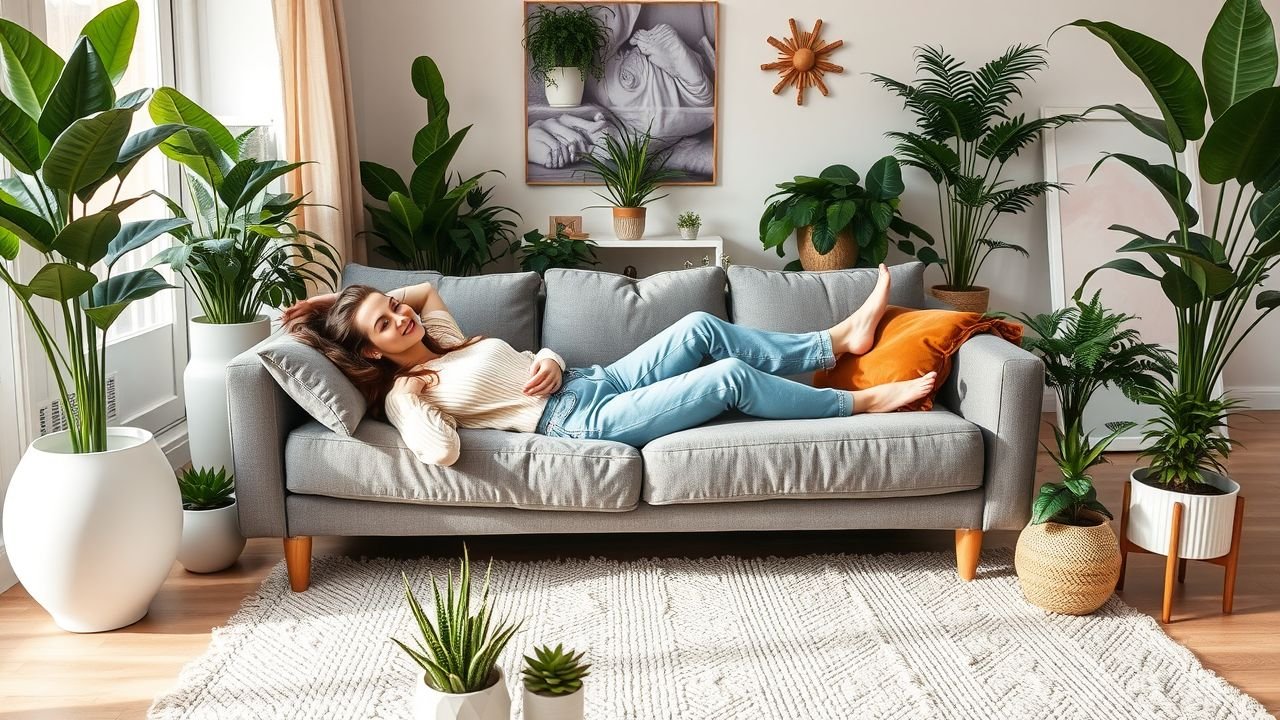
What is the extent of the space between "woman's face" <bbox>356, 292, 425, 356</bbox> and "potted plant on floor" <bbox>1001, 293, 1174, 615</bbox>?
1.63 m

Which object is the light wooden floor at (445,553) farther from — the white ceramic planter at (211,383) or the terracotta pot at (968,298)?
the terracotta pot at (968,298)

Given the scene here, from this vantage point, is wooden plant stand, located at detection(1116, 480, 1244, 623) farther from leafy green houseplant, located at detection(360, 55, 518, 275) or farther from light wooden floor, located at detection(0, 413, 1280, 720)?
leafy green houseplant, located at detection(360, 55, 518, 275)

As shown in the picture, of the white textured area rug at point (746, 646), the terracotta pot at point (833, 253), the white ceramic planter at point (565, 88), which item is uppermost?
the white ceramic planter at point (565, 88)

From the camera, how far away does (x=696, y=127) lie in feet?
15.5

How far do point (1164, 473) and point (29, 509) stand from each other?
268 centimetres

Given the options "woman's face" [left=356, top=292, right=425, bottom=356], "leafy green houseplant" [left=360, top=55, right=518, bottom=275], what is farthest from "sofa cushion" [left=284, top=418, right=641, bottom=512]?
"leafy green houseplant" [left=360, top=55, right=518, bottom=275]

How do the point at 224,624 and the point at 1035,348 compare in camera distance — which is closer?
the point at 224,624

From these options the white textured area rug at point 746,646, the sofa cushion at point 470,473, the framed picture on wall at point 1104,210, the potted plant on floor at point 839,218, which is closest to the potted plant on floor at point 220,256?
the sofa cushion at point 470,473

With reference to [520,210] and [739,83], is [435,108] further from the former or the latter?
[739,83]

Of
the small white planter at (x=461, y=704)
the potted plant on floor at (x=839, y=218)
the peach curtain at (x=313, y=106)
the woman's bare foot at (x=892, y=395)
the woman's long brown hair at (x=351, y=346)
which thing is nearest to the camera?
the small white planter at (x=461, y=704)

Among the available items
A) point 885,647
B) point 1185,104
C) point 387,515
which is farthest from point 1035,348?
point 387,515

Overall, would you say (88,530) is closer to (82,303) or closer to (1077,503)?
(82,303)

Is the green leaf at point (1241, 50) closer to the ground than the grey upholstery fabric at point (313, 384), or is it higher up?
higher up

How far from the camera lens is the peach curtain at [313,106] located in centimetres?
389
